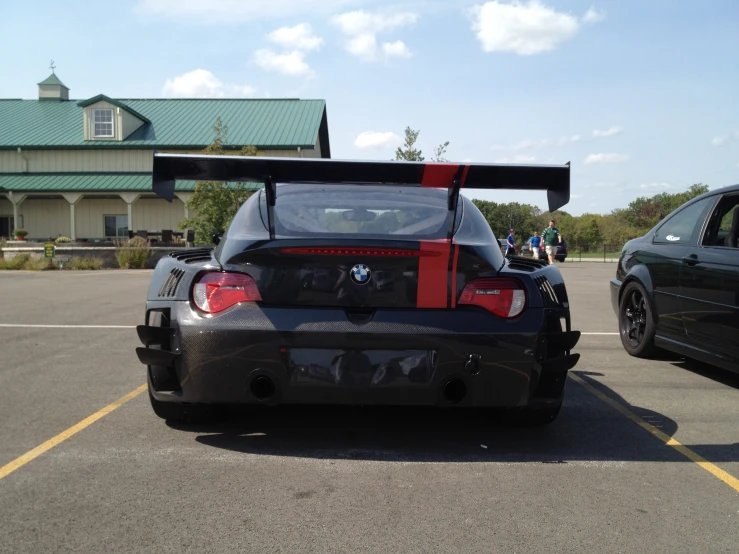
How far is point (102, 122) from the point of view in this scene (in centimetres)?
3662

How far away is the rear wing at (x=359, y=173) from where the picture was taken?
3.98 m

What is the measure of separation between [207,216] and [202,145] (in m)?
6.78

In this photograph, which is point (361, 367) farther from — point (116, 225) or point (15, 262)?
point (116, 225)

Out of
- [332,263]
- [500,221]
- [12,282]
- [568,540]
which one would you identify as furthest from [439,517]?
[500,221]

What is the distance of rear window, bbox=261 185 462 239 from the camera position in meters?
4.11

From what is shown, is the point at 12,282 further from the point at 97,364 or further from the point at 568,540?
the point at 568,540

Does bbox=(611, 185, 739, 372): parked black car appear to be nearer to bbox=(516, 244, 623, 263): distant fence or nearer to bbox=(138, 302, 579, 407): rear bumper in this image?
bbox=(138, 302, 579, 407): rear bumper

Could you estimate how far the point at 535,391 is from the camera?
3959 mm

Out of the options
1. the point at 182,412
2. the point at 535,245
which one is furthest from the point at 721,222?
the point at 535,245

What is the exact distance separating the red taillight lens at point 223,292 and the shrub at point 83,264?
75.1ft

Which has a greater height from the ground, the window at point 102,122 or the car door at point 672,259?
the window at point 102,122

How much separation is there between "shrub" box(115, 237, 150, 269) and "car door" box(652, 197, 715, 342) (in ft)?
70.2

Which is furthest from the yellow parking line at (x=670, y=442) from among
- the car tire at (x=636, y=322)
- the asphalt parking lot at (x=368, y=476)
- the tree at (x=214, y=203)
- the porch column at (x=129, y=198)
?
the porch column at (x=129, y=198)

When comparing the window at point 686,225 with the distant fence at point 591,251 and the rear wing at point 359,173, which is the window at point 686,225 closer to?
the rear wing at point 359,173
